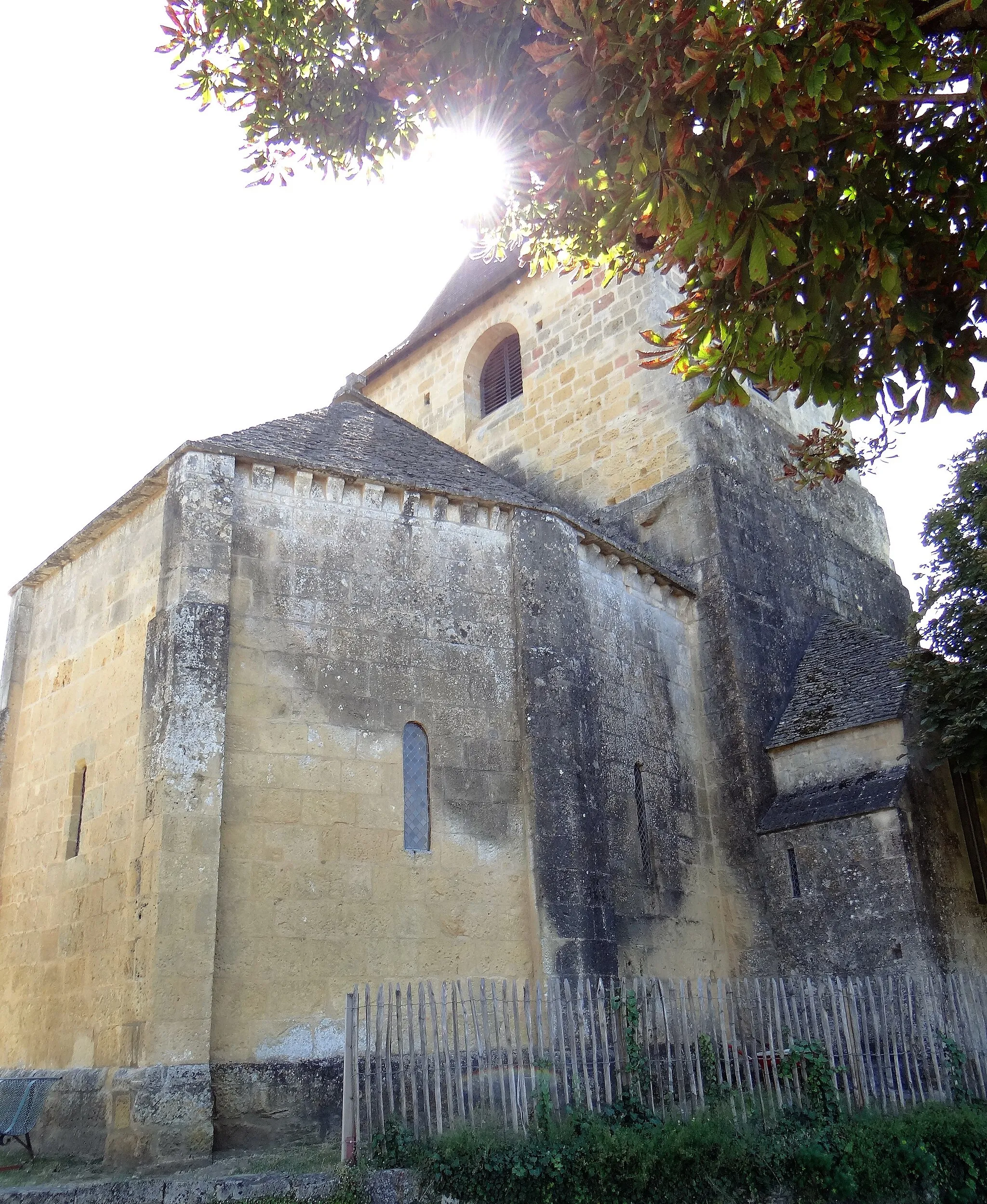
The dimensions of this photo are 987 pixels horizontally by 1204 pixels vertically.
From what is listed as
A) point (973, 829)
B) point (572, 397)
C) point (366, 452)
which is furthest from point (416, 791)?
point (572, 397)

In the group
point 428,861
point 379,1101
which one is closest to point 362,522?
point 428,861

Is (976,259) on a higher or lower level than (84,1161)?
higher

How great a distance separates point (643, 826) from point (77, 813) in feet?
20.2

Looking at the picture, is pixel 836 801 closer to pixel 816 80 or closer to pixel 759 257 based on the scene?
pixel 759 257

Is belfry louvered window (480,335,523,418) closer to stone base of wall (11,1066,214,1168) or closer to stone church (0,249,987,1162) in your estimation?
stone church (0,249,987,1162)

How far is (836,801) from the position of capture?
1305 centimetres

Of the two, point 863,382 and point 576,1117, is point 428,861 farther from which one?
point 863,382

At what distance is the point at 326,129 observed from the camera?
7.56 m

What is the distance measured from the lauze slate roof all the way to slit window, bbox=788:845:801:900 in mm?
299

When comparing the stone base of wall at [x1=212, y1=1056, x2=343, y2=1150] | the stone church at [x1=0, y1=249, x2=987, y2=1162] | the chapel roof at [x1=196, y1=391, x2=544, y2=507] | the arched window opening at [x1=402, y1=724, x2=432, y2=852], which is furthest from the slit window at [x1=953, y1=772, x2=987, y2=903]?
the stone base of wall at [x1=212, y1=1056, x2=343, y2=1150]

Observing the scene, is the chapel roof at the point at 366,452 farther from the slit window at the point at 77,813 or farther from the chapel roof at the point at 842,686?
the chapel roof at the point at 842,686

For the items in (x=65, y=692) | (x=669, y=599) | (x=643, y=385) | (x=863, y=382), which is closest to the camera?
(x=863, y=382)

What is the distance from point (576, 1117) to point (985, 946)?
286 inches

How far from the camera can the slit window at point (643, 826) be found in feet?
40.0
